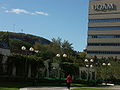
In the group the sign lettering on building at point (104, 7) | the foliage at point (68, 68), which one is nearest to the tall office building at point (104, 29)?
the sign lettering on building at point (104, 7)

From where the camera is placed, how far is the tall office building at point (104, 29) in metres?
105

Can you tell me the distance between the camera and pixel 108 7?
355ft

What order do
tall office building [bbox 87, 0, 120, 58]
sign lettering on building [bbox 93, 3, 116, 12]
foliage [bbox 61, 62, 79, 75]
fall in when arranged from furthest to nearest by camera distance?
sign lettering on building [bbox 93, 3, 116, 12]
tall office building [bbox 87, 0, 120, 58]
foliage [bbox 61, 62, 79, 75]

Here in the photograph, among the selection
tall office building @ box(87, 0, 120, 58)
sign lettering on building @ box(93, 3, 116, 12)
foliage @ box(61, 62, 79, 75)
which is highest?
sign lettering on building @ box(93, 3, 116, 12)

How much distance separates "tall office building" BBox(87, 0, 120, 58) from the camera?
10475cm

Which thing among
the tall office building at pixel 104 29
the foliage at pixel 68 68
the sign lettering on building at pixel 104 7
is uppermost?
the sign lettering on building at pixel 104 7

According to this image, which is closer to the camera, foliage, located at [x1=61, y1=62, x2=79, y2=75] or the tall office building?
foliage, located at [x1=61, y1=62, x2=79, y2=75]

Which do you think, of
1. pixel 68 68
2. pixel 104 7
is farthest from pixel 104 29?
pixel 68 68

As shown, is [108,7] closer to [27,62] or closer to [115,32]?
[115,32]

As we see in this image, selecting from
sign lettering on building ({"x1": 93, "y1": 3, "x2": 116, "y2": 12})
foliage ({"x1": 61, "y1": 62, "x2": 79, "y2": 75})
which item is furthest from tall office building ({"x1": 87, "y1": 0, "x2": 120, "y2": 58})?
foliage ({"x1": 61, "y1": 62, "x2": 79, "y2": 75})

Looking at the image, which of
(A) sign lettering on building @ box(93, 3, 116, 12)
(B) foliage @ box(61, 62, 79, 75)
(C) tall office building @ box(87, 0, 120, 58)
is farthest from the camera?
(A) sign lettering on building @ box(93, 3, 116, 12)

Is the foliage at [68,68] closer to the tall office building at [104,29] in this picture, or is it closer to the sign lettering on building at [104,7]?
the tall office building at [104,29]

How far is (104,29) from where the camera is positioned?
107 m

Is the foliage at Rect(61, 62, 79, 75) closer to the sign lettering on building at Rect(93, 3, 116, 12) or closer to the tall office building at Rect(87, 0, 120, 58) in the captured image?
the tall office building at Rect(87, 0, 120, 58)
